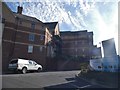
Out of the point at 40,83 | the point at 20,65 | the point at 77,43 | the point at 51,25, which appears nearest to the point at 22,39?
the point at 20,65

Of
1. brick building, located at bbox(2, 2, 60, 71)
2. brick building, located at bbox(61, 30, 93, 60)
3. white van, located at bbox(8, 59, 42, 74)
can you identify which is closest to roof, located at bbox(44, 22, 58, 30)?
brick building, located at bbox(61, 30, 93, 60)

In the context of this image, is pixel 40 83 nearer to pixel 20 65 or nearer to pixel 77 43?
pixel 20 65

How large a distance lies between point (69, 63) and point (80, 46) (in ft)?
58.2

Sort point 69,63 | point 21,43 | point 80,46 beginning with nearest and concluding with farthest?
point 21,43 → point 69,63 → point 80,46

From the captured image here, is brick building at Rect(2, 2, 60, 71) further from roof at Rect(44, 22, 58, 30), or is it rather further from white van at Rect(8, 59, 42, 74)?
roof at Rect(44, 22, 58, 30)

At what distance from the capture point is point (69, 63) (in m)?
49.5

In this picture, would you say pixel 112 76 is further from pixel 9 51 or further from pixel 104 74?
pixel 9 51

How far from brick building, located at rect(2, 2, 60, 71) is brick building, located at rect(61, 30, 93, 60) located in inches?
630

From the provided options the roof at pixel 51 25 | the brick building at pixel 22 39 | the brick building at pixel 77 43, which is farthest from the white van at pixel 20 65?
the brick building at pixel 77 43

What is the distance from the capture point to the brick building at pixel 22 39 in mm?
40688

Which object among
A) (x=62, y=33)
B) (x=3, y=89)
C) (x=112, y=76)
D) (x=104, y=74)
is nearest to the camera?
(x=3, y=89)

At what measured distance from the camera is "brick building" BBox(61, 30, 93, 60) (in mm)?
65000

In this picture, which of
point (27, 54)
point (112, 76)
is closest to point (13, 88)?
point (112, 76)

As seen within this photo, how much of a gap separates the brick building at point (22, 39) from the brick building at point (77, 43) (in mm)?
16008
